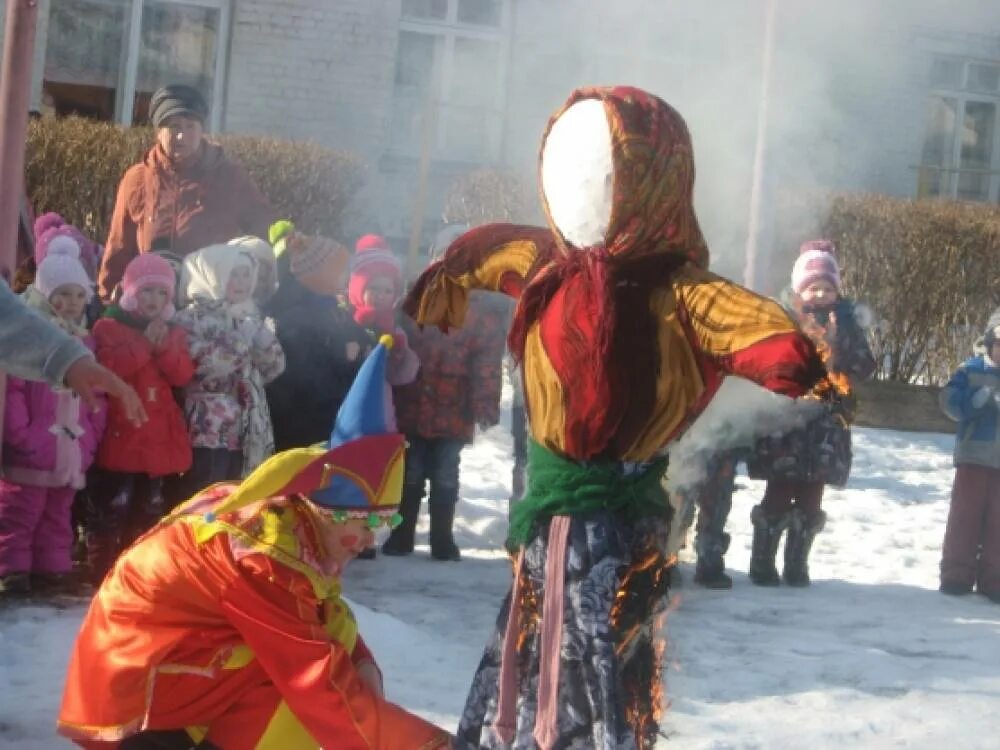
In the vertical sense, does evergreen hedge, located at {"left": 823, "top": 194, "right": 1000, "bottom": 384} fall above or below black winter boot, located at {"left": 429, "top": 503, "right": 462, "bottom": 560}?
above

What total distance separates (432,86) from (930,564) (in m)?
7.19

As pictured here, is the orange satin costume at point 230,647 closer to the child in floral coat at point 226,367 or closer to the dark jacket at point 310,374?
Result: the child in floral coat at point 226,367

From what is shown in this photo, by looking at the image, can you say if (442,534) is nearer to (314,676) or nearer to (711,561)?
(711,561)

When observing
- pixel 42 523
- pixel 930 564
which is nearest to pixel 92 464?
pixel 42 523

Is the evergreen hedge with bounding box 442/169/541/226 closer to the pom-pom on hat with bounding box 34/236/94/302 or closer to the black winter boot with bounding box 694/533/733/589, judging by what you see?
A: the black winter boot with bounding box 694/533/733/589

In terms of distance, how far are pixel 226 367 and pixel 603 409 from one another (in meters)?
2.85

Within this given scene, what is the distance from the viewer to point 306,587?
290cm

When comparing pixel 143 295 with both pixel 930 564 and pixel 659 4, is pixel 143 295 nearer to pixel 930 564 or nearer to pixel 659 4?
pixel 930 564

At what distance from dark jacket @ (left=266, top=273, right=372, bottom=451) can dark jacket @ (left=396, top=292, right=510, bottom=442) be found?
1.24ft

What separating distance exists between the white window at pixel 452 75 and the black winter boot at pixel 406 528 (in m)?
6.57

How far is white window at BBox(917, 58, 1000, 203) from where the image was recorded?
47.2ft

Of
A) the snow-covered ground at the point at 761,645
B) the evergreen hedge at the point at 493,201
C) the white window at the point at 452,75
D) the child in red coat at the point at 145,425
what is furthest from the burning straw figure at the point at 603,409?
the white window at the point at 452,75

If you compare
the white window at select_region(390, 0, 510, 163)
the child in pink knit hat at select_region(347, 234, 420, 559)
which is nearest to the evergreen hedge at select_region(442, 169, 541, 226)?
the white window at select_region(390, 0, 510, 163)

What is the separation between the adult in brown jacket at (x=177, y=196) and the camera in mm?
5984
